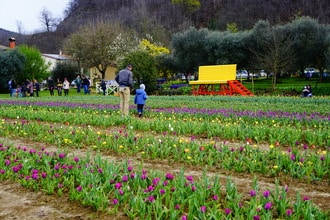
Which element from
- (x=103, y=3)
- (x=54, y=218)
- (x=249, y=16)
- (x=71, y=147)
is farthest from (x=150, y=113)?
(x=103, y=3)

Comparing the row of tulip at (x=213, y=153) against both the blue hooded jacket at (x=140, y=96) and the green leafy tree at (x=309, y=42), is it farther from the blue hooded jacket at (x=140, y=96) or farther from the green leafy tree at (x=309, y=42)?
the green leafy tree at (x=309, y=42)

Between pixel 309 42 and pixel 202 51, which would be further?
pixel 202 51

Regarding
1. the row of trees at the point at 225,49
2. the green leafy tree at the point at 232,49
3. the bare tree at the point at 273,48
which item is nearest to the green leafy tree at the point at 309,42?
A: the row of trees at the point at 225,49

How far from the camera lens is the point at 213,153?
671 centimetres

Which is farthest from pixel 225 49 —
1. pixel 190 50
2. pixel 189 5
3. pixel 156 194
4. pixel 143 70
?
pixel 189 5

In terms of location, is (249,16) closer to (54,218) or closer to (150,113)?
(150,113)

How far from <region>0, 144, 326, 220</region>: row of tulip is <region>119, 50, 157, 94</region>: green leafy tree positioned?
34.0 meters

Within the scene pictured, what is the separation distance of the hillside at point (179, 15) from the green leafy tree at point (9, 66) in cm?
2752

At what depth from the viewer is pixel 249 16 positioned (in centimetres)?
10762

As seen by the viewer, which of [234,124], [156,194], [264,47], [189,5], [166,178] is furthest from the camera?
[189,5]

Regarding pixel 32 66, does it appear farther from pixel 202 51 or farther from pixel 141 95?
pixel 141 95

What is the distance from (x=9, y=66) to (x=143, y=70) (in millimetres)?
24366

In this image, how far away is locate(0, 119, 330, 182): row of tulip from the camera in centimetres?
573

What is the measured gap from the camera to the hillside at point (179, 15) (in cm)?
9494
